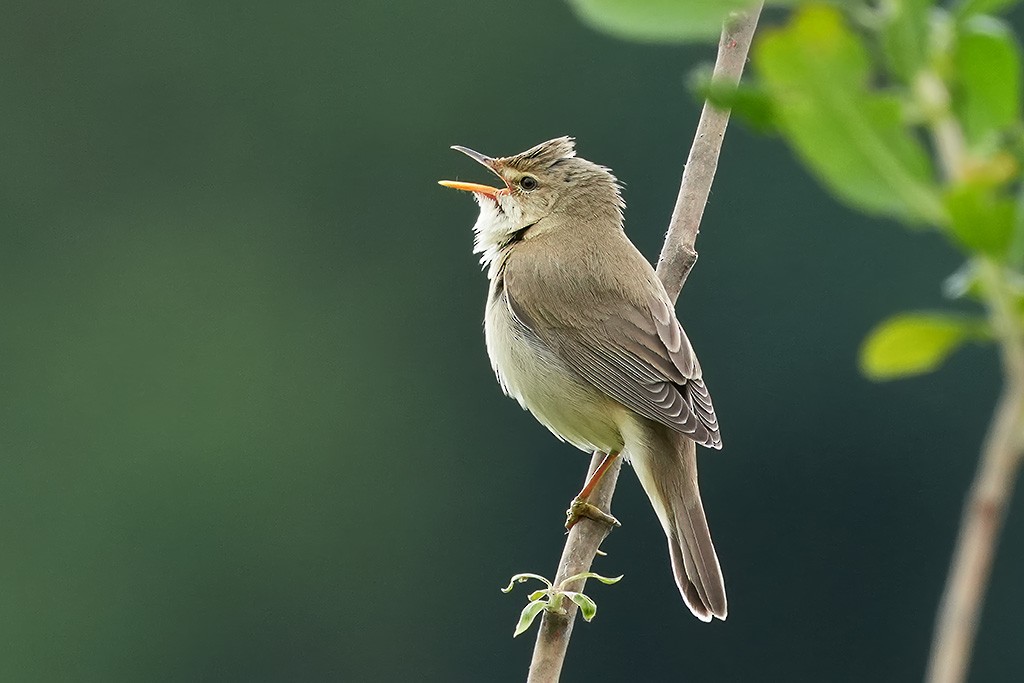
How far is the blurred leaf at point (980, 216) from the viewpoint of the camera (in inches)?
29.6

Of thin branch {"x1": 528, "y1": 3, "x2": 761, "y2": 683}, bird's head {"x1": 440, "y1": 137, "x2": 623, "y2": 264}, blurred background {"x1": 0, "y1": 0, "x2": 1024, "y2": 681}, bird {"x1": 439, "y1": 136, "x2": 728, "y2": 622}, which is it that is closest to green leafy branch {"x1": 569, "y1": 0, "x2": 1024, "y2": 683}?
thin branch {"x1": 528, "y1": 3, "x2": 761, "y2": 683}

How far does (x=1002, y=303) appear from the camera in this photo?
78 cm

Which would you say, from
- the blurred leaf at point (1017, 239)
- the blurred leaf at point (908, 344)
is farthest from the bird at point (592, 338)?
the blurred leaf at point (1017, 239)

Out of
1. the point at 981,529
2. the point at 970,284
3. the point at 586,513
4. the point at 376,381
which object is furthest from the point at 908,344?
the point at 376,381

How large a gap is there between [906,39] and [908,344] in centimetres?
17

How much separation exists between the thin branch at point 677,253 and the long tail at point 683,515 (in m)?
0.09

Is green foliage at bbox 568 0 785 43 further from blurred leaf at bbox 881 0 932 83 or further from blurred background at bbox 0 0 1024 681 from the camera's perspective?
blurred background at bbox 0 0 1024 681

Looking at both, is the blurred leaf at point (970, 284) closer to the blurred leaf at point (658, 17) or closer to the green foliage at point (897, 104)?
the green foliage at point (897, 104)

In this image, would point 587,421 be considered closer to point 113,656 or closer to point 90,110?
point 113,656

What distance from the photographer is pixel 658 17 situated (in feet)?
2.62

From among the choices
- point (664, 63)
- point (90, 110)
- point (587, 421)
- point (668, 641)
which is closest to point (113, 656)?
point (668, 641)

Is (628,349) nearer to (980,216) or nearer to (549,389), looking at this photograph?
(549,389)

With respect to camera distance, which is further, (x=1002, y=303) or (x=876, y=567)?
(x=876, y=567)

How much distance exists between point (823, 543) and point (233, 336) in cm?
992
